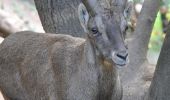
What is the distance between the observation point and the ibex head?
645 cm

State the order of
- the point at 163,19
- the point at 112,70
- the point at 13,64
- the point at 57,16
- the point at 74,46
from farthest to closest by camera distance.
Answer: the point at 163,19 → the point at 57,16 → the point at 13,64 → the point at 74,46 → the point at 112,70

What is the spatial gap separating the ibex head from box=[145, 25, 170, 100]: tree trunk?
0.38 metres

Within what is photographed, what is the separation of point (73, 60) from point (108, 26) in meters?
0.99

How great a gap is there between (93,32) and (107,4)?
361 mm

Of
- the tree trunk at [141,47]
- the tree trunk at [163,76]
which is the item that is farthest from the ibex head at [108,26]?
the tree trunk at [141,47]

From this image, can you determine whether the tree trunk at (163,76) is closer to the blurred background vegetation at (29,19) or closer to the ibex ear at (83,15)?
the ibex ear at (83,15)

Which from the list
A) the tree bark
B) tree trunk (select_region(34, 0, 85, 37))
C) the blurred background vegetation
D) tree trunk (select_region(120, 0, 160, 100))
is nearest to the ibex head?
tree trunk (select_region(120, 0, 160, 100))

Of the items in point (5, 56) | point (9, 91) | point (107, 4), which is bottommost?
point (9, 91)

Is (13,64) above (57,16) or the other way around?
the other way around

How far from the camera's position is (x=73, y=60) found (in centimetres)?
739

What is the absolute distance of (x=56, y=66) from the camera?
7.63 metres

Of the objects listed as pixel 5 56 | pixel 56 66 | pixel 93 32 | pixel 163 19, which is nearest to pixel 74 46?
pixel 56 66

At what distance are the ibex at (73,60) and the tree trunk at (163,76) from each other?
39cm

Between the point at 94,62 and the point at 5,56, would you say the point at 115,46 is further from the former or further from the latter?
the point at 5,56
